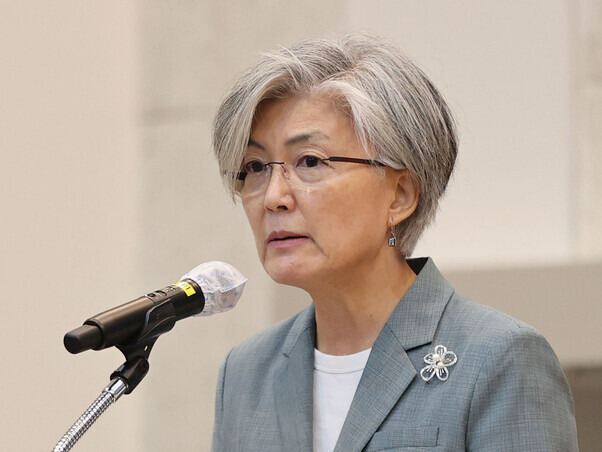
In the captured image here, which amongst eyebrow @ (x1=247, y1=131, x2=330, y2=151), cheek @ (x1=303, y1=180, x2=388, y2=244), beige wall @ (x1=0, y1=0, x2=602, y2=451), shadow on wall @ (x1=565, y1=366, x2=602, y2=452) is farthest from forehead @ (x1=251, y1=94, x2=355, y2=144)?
shadow on wall @ (x1=565, y1=366, x2=602, y2=452)

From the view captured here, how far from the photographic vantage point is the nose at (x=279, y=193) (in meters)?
2.13

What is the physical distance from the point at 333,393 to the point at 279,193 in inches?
19.1

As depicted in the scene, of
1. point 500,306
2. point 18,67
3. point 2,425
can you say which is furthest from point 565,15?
point 2,425

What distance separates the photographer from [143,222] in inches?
157

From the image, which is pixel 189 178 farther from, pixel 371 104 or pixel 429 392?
pixel 429 392

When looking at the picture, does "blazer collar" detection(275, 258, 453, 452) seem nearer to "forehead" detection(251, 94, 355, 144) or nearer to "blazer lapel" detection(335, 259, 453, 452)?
"blazer lapel" detection(335, 259, 453, 452)

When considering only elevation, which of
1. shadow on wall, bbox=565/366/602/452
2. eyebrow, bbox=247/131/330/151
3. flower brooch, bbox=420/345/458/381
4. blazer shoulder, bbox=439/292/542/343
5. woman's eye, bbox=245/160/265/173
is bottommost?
shadow on wall, bbox=565/366/602/452

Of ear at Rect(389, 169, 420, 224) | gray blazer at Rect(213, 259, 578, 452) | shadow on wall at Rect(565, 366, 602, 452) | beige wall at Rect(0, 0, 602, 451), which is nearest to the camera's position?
gray blazer at Rect(213, 259, 578, 452)

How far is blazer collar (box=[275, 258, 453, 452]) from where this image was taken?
207 centimetres

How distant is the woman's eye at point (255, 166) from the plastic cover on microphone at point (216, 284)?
0.41 m

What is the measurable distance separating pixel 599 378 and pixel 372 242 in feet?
4.60

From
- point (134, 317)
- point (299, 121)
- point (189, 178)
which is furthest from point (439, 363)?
point (189, 178)

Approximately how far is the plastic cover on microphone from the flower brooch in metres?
0.46

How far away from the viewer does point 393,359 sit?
212cm
